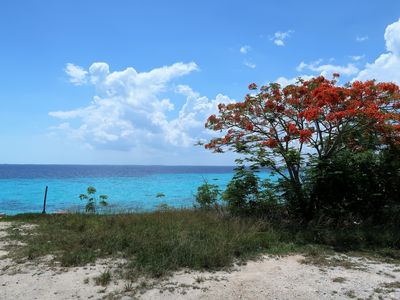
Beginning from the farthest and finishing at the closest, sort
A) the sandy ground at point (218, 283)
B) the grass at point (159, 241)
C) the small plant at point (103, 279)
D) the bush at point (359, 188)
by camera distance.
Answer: the bush at point (359, 188) → the grass at point (159, 241) → the small plant at point (103, 279) → the sandy ground at point (218, 283)

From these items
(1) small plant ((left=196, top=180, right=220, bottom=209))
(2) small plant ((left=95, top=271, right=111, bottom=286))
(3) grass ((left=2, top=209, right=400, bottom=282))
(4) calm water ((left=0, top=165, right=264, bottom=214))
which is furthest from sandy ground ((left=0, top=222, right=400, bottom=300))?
(4) calm water ((left=0, top=165, right=264, bottom=214))

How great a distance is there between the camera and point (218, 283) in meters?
5.59

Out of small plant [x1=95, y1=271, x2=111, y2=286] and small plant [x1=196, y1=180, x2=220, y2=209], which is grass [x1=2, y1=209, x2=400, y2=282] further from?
small plant [x1=196, y1=180, x2=220, y2=209]

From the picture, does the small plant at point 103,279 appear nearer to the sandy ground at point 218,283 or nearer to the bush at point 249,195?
the sandy ground at point 218,283

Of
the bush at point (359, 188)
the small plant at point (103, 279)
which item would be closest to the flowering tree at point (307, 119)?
the bush at point (359, 188)

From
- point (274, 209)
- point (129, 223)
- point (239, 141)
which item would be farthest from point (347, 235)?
point (129, 223)

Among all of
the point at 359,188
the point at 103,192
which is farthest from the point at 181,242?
the point at 103,192

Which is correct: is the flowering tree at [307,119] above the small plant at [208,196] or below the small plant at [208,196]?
above

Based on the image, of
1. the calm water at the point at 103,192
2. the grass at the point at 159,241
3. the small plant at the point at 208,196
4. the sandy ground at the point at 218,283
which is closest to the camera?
the sandy ground at the point at 218,283

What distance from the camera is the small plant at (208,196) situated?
11.6m

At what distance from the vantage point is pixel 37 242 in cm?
797

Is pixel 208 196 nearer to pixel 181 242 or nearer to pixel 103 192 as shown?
pixel 181 242

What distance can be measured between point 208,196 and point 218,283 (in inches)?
238

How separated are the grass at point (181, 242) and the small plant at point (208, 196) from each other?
1637 millimetres
